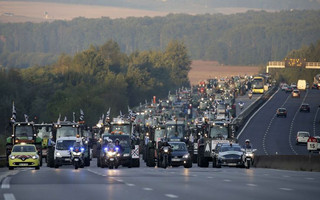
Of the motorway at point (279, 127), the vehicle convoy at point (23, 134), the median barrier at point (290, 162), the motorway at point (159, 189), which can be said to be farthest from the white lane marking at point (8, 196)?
the motorway at point (279, 127)

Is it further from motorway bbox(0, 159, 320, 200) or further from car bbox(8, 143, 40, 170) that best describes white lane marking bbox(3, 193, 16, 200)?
car bbox(8, 143, 40, 170)

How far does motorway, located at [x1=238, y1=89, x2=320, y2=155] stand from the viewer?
340 ft

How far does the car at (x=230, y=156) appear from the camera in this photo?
2054 inches

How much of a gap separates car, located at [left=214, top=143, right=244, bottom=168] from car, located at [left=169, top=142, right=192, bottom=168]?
189 cm

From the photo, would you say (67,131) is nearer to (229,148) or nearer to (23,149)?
(23,149)

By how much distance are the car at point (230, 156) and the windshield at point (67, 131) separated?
11170mm

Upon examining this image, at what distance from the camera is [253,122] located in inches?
5600

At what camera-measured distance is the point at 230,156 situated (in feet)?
172

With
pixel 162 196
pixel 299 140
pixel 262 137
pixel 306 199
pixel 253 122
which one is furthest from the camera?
pixel 253 122

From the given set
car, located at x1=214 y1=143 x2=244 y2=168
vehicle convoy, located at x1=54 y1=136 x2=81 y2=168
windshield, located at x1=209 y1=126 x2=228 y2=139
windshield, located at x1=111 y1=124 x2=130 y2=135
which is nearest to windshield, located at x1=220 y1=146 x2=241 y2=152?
car, located at x1=214 y1=143 x2=244 y2=168

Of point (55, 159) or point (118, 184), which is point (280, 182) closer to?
Result: point (118, 184)

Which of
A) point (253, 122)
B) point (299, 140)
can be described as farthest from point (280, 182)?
point (253, 122)

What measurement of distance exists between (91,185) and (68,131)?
28.5 m

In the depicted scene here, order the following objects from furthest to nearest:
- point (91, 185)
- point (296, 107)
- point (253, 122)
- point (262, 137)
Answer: point (296, 107) < point (253, 122) < point (262, 137) < point (91, 185)
